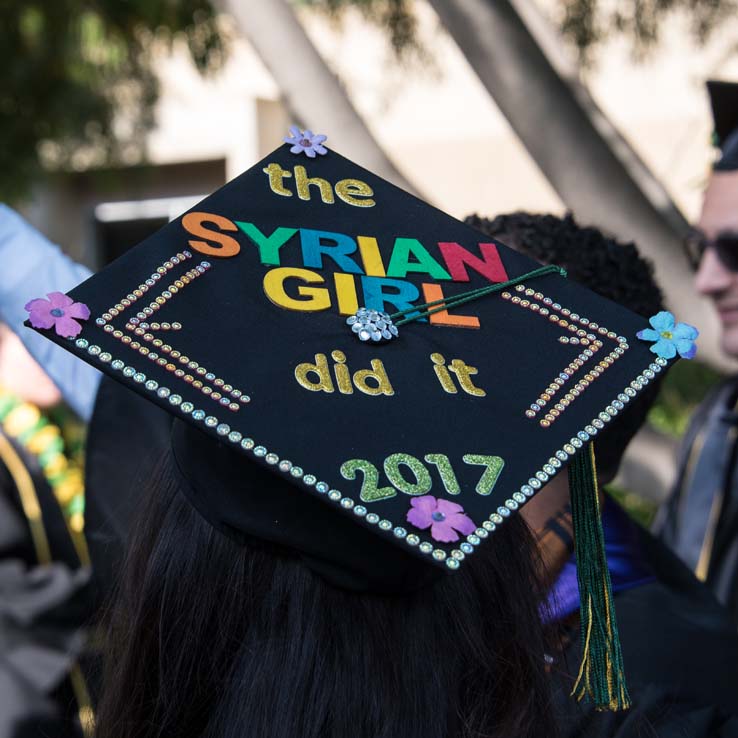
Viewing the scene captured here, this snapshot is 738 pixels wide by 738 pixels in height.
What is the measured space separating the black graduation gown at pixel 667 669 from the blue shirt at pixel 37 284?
1.17m

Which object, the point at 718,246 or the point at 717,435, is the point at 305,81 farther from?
the point at 717,435

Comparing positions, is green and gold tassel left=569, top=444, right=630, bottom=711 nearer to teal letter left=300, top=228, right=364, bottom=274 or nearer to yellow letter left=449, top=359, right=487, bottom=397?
yellow letter left=449, top=359, right=487, bottom=397

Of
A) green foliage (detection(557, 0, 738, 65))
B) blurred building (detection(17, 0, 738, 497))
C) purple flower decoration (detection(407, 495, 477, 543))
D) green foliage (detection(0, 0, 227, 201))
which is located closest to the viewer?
purple flower decoration (detection(407, 495, 477, 543))

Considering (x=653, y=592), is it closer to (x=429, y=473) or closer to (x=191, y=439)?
(x=429, y=473)

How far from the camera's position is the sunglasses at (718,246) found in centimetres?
248

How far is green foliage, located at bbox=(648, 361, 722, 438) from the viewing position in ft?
21.3

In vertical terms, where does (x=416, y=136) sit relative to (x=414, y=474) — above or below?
below

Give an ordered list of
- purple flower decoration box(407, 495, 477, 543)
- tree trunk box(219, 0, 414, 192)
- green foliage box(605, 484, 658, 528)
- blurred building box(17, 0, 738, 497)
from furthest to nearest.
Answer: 1. blurred building box(17, 0, 738, 497)
2. green foliage box(605, 484, 658, 528)
3. tree trunk box(219, 0, 414, 192)
4. purple flower decoration box(407, 495, 477, 543)

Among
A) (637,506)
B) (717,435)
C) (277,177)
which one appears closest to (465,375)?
(277,177)

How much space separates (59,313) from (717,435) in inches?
78.2

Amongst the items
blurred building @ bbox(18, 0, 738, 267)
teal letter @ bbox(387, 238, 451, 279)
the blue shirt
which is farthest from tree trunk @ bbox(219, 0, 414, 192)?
blurred building @ bbox(18, 0, 738, 267)

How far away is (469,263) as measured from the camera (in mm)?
1351

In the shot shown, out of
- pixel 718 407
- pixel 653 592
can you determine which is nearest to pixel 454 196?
pixel 718 407

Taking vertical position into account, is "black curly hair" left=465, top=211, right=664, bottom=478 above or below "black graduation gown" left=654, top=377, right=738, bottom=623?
above
